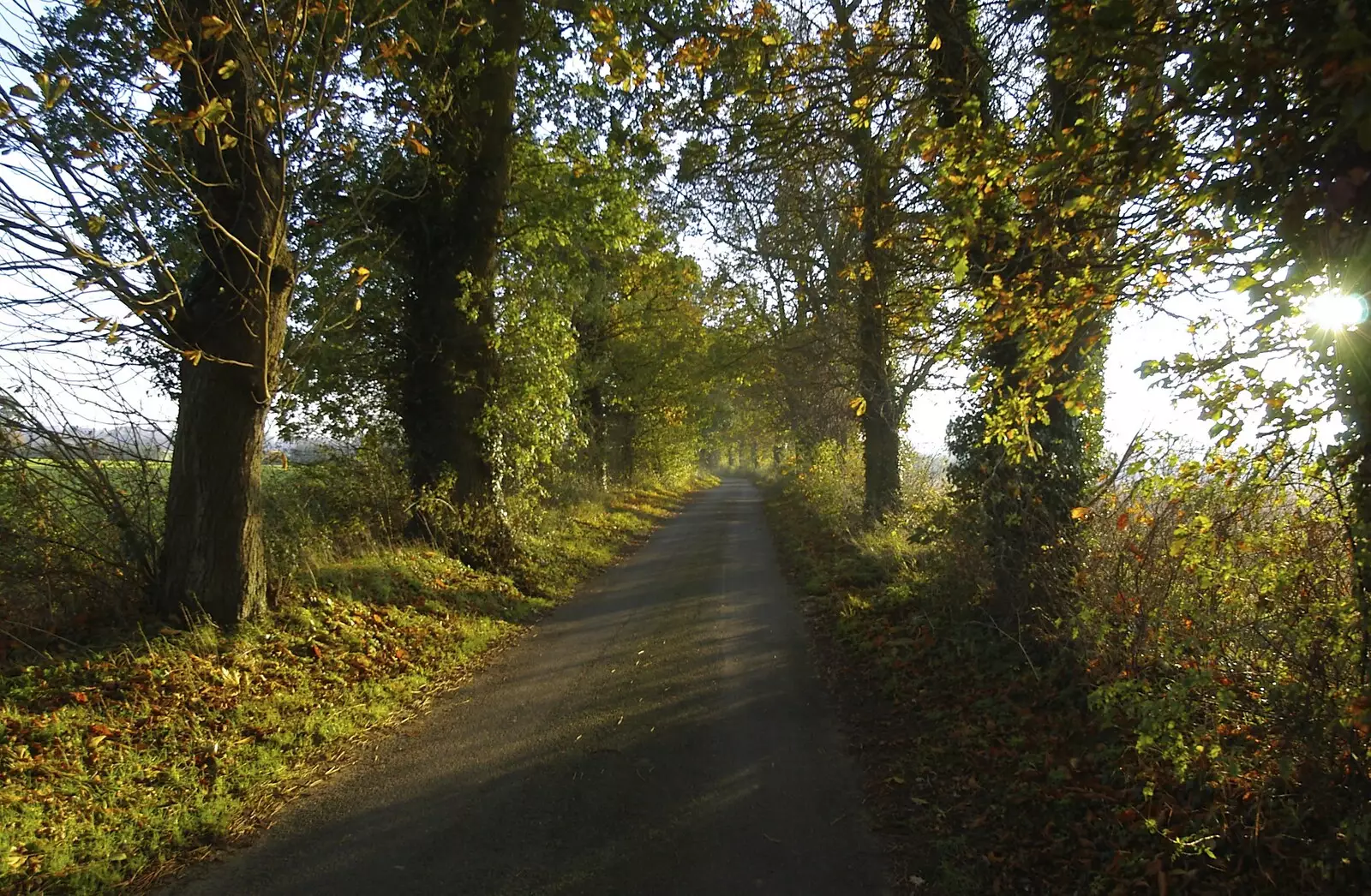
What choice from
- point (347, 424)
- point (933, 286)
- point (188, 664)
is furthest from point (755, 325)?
point (188, 664)

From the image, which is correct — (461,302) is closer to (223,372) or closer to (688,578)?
(223,372)

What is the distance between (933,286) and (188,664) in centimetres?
717

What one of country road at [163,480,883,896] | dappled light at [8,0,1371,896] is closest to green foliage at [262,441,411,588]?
dappled light at [8,0,1371,896]

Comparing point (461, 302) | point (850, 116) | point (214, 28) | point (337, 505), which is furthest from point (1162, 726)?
point (337, 505)

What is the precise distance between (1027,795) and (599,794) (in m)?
2.62

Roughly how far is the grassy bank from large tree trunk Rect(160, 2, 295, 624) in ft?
1.92

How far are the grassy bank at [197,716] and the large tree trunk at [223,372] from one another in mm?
586

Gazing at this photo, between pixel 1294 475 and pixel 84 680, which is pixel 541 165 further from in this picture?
pixel 1294 475

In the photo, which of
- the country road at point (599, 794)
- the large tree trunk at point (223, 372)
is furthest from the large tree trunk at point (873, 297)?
the large tree trunk at point (223, 372)

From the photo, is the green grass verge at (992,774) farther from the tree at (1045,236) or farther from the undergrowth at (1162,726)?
the tree at (1045,236)

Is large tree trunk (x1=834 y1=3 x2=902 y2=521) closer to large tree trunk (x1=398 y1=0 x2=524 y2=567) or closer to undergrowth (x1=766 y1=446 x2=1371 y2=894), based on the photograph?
undergrowth (x1=766 y1=446 x2=1371 y2=894)

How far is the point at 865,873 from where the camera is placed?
3.83m

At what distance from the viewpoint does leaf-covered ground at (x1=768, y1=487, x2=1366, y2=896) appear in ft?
11.0

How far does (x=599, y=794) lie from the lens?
15.2 ft
